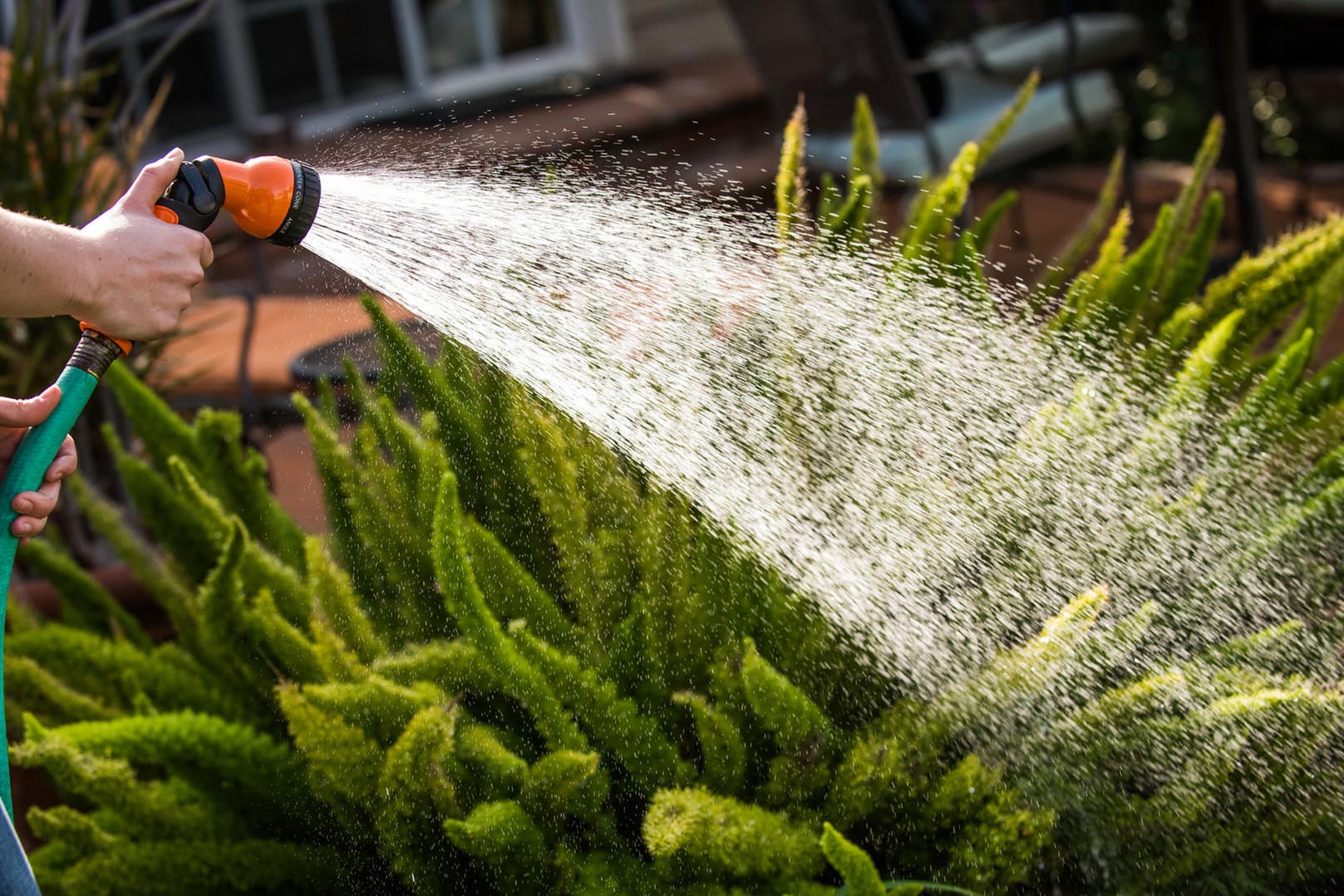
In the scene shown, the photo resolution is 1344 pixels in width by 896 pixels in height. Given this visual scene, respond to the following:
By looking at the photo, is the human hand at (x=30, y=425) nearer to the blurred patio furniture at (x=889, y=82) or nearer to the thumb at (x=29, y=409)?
the thumb at (x=29, y=409)

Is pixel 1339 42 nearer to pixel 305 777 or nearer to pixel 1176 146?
pixel 1176 146

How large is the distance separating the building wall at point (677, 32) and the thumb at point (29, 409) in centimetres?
604

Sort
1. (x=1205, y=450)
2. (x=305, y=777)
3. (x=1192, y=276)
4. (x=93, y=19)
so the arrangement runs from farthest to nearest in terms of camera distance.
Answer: (x=93, y=19) < (x=1192, y=276) < (x=1205, y=450) < (x=305, y=777)

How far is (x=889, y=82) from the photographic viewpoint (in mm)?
3092

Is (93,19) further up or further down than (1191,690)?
further up

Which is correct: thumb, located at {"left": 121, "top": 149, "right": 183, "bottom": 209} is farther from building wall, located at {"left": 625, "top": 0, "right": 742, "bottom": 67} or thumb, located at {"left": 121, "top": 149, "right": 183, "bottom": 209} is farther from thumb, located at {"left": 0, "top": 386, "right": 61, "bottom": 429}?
building wall, located at {"left": 625, "top": 0, "right": 742, "bottom": 67}

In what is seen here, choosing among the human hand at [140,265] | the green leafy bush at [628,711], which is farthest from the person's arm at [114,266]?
the green leafy bush at [628,711]

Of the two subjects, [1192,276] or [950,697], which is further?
[1192,276]

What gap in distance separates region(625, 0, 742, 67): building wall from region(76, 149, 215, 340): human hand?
5954 mm

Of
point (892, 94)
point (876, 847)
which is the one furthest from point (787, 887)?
point (892, 94)

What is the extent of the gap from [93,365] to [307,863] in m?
0.50

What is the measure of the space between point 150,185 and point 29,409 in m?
0.20

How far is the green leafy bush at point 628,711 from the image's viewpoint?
1047mm

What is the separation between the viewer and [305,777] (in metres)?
1.22
